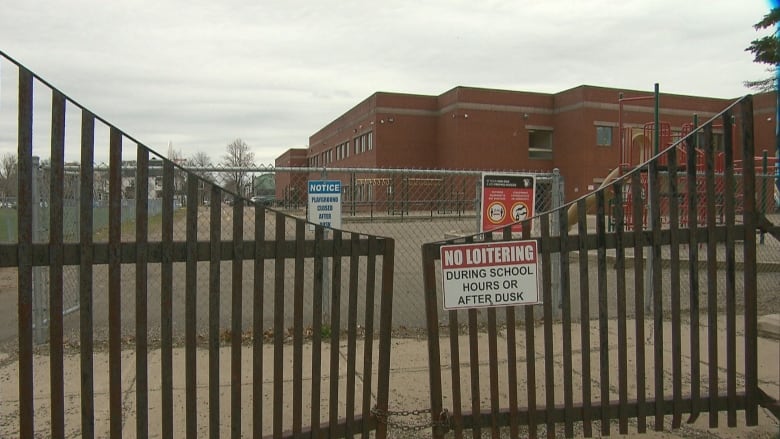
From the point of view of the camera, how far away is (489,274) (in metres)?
3.32

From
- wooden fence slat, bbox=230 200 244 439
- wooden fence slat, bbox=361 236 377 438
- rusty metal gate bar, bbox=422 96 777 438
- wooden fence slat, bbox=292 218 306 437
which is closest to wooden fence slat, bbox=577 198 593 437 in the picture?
rusty metal gate bar, bbox=422 96 777 438

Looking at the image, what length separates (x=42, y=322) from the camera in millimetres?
5422

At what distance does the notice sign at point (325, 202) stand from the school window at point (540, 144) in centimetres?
3773

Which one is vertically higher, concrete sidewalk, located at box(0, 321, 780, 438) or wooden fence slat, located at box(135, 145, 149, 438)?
wooden fence slat, located at box(135, 145, 149, 438)

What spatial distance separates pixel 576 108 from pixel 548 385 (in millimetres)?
38911

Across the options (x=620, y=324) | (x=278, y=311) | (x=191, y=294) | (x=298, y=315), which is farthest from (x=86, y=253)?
(x=620, y=324)

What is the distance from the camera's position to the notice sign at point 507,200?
581 cm

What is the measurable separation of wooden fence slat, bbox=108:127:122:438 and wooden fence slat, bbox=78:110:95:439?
0.09 metres

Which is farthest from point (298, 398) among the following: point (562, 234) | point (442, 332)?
point (442, 332)

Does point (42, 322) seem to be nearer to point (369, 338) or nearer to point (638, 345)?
point (369, 338)

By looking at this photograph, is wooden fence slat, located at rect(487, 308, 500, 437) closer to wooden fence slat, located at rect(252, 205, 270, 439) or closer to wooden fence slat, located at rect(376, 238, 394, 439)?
wooden fence slat, located at rect(376, 238, 394, 439)

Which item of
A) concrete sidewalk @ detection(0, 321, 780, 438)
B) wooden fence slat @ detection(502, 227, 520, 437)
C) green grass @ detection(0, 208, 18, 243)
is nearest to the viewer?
wooden fence slat @ detection(502, 227, 520, 437)

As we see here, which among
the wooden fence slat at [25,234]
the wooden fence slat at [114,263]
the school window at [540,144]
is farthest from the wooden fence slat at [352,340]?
the school window at [540,144]

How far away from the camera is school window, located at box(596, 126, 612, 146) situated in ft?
130
